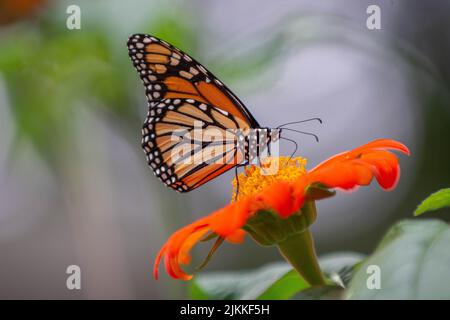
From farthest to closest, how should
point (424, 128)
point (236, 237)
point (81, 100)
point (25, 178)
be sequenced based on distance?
point (424, 128), point (25, 178), point (81, 100), point (236, 237)

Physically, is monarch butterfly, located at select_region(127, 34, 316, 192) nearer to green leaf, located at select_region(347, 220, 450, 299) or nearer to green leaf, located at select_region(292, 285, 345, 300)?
green leaf, located at select_region(292, 285, 345, 300)

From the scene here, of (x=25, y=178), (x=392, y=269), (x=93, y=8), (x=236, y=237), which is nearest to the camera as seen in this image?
(x=392, y=269)

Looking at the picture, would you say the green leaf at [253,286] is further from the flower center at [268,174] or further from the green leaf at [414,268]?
the green leaf at [414,268]

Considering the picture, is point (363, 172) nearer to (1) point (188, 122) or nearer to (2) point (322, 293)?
(2) point (322, 293)

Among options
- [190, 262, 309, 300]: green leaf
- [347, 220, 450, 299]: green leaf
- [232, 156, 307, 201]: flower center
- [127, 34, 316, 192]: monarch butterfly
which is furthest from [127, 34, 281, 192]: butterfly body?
[347, 220, 450, 299]: green leaf

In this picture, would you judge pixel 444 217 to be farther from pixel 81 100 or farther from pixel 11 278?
pixel 11 278

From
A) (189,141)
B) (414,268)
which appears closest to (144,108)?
(189,141)
